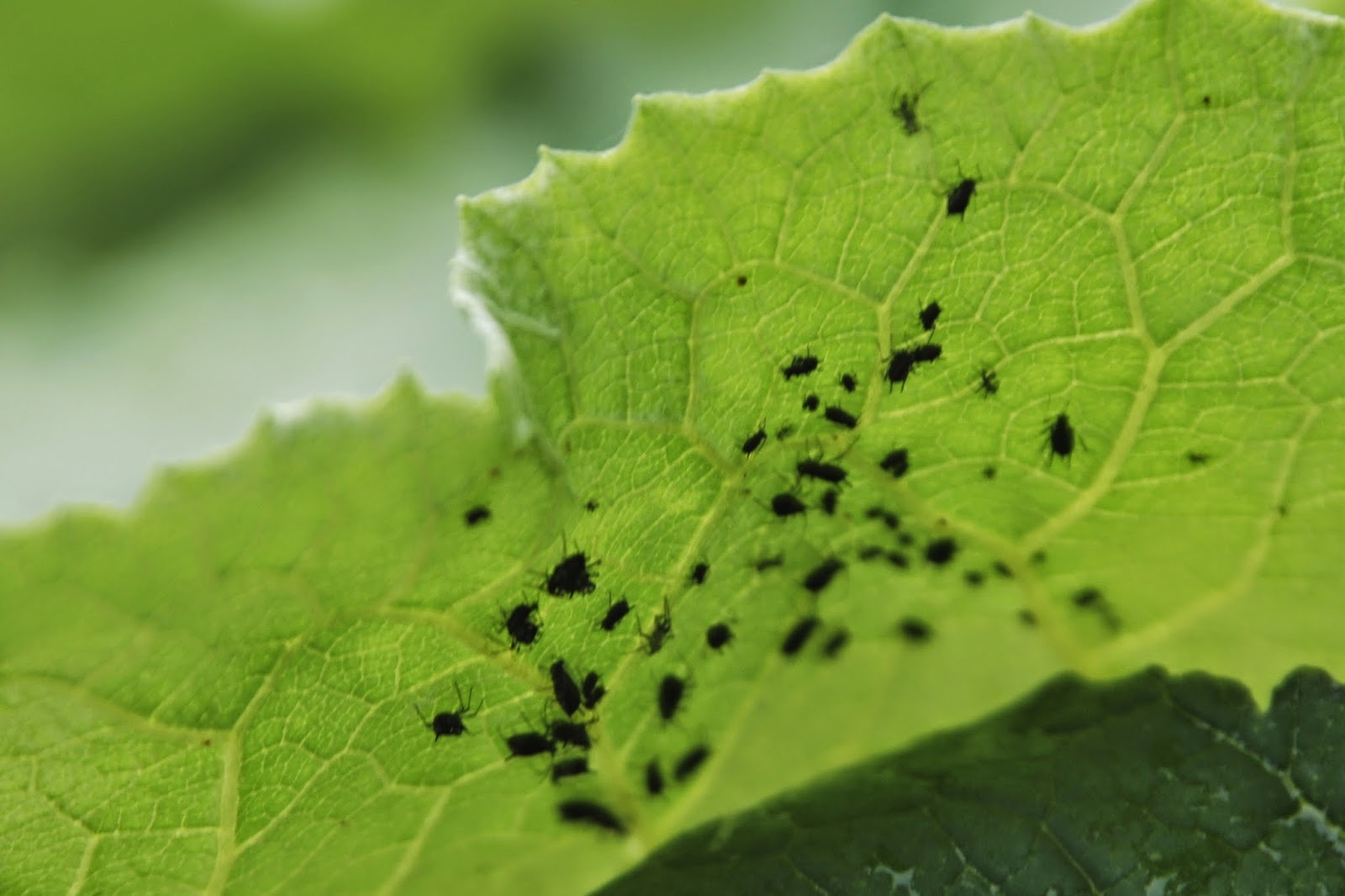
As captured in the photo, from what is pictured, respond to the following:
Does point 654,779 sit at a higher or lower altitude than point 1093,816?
higher

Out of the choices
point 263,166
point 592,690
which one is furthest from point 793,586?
point 263,166

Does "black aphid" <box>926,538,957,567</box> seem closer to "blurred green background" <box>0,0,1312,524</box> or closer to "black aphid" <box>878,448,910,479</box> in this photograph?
"black aphid" <box>878,448,910,479</box>

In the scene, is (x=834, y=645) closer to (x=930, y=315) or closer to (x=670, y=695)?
(x=670, y=695)

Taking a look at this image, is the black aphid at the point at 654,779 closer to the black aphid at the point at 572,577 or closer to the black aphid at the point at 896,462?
the black aphid at the point at 572,577

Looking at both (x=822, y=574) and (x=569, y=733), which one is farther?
(x=822, y=574)

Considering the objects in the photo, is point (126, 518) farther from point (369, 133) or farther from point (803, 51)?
point (803, 51)

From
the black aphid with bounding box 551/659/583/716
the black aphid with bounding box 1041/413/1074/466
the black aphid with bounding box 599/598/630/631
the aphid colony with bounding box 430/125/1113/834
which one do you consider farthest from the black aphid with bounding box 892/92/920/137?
the black aphid with bounding box 551/659/583/716
